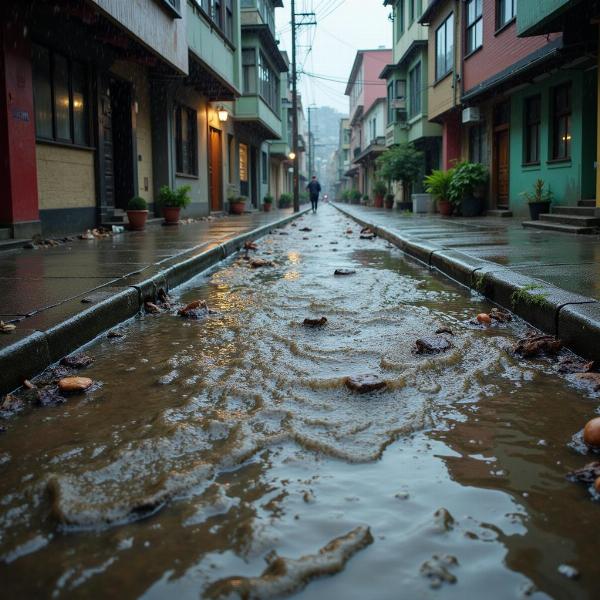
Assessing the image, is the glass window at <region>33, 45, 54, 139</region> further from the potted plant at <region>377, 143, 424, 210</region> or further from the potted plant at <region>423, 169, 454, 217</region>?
the potted plant at <region>377, 143, 424, 210</region>

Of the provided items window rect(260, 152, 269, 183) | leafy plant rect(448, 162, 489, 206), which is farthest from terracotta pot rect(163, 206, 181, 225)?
window rect(260, 152, 269, 183)

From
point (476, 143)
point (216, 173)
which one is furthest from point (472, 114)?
point (216, 173)

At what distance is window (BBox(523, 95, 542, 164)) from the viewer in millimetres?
15578

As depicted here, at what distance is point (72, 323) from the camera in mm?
3518

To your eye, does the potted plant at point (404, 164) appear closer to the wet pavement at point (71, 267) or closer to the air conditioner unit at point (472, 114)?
the air conditioner unit at point (472, 114)

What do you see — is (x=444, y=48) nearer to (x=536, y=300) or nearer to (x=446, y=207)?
(x=446, y=207)

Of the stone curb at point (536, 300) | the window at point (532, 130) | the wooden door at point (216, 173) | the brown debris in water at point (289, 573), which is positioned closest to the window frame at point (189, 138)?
the wooden door at point (216, 173)

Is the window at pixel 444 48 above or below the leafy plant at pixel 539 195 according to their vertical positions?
above

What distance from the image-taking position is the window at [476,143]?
20172 mm

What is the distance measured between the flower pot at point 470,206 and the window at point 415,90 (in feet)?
29.6

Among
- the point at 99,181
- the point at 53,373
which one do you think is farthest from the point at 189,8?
the point at 53,373

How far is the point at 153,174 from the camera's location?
50.2ft

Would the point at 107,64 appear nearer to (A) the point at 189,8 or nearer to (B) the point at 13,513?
(A) the point at 189,8

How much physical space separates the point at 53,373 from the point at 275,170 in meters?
41.8
